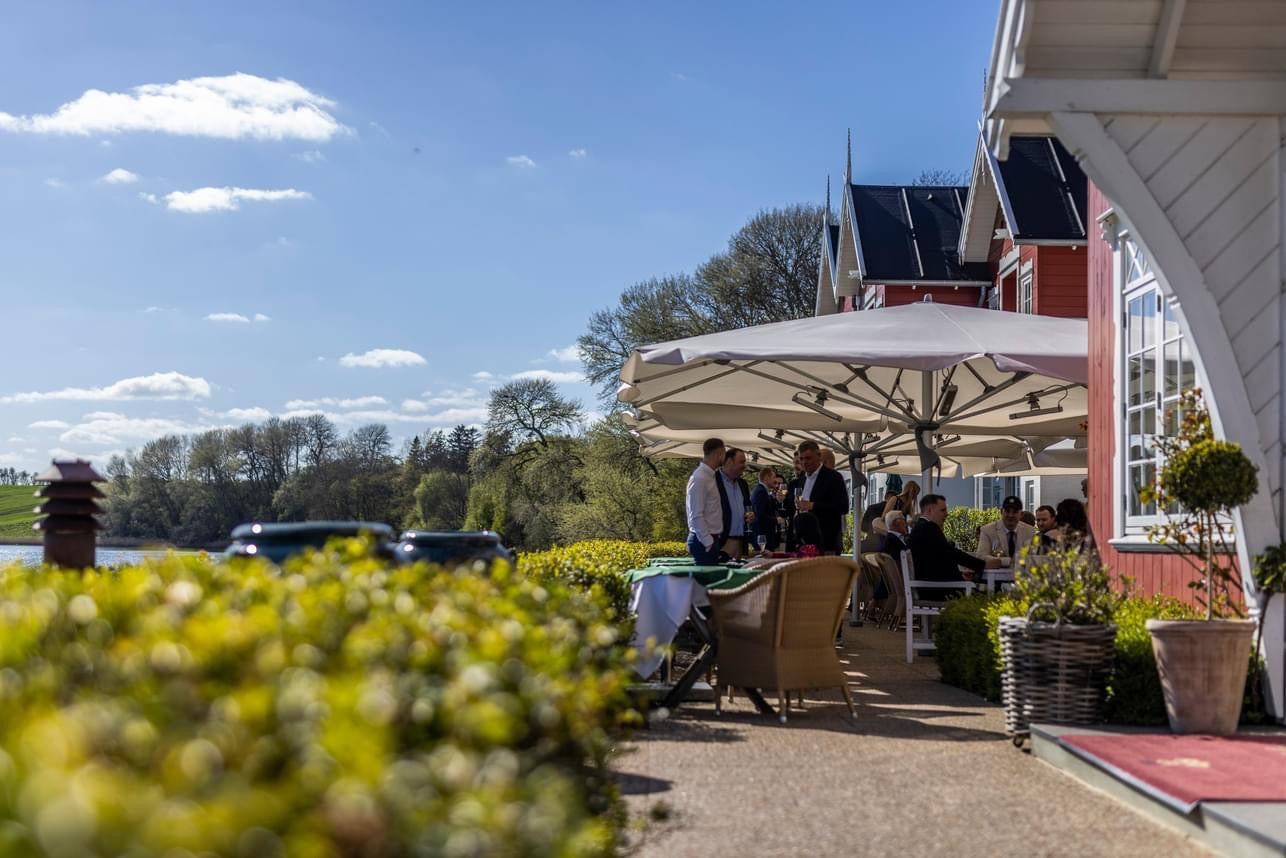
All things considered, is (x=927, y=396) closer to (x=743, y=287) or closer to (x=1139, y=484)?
(x=1139, y=484)

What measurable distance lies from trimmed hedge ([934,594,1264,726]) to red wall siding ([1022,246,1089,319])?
14.7 meters

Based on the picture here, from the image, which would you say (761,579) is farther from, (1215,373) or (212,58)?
(212,58)

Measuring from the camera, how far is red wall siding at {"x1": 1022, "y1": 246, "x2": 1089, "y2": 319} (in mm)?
23953

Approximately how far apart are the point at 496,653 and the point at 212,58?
40.9 ft

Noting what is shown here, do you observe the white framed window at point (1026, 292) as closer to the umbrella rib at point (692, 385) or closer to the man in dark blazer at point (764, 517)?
the man in dark blazer at point (764, 517)

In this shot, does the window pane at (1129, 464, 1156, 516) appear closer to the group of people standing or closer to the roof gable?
the group of people standing

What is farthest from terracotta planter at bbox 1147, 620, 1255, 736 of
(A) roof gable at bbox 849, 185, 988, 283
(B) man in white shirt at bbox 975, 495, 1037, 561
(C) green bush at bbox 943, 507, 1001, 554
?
(A) roof gable at bbox 849, 185, 988, 283

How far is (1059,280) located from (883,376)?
11450 millimetres

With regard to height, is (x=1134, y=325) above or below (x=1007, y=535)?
above

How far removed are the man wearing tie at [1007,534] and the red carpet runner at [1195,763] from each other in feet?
24.4

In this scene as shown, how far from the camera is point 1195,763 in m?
6.00

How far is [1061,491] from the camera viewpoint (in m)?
26.3

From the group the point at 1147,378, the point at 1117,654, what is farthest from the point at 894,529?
the point at 1117,654

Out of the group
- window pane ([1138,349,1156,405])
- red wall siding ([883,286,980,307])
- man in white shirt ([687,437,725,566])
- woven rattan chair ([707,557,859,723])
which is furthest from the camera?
red wall siding ([883,286,980,307])
